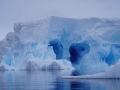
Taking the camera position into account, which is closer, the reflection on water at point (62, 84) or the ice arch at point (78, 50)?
the reflection on water at point (62, 84)

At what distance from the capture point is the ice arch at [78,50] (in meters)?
27.0

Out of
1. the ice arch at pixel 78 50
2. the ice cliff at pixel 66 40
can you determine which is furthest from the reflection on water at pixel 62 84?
the ice arch at pixel 78 50

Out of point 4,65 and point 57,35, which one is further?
point 57,35

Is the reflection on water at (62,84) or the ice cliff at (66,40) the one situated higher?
the ice cliff at (66,40)

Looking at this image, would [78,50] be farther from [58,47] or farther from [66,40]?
[66,40]

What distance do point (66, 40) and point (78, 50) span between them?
252 centimetres

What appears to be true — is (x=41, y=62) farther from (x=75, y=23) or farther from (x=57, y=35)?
(x=75, y=23)

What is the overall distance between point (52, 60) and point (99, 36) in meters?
5.15

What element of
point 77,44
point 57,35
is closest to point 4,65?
point 57,35

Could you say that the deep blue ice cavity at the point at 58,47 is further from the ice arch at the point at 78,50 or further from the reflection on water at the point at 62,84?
the reflection on water at the point at 62,84

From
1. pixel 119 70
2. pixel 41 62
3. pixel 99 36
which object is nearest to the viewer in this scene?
pixel 119 70

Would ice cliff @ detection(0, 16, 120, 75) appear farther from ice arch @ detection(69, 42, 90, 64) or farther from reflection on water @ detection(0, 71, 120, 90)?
reflection on water @ detection(0, 71, 120, 90)

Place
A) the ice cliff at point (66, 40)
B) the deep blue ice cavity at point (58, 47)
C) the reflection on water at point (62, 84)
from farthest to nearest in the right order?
the deep blue ice cavity at point (58, 47) → the ice cliff at point (66, 40) → the reflection on water at point (62, 84)

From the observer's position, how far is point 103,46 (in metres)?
25.4
